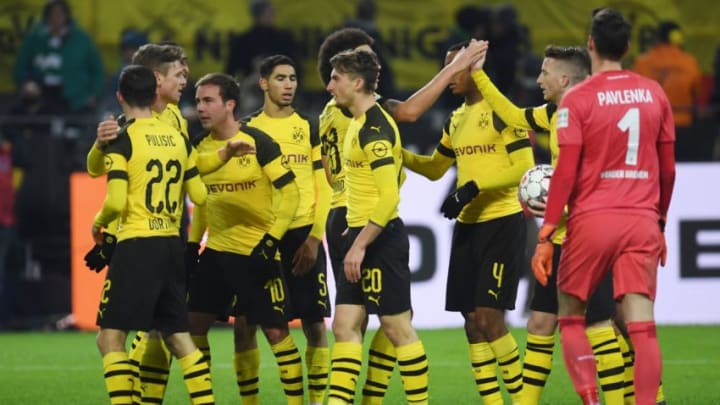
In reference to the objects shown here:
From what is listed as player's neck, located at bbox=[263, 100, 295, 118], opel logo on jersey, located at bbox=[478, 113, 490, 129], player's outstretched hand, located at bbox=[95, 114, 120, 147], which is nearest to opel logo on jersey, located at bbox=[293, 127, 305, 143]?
player's neck, located at bbox=[263, 100, 295, 118]

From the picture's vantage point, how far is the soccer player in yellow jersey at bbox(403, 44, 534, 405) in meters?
9.03

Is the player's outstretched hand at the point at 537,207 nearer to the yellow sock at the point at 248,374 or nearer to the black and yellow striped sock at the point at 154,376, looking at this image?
the yellow sock at the point at 248,374

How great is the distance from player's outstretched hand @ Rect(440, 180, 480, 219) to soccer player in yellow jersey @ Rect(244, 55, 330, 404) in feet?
2.69

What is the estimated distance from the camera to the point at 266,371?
12016mm

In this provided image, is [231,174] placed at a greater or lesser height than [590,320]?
greater

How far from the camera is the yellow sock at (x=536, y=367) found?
866cm

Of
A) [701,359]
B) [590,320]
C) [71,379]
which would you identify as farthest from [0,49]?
[590,320]

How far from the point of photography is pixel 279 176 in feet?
28.8

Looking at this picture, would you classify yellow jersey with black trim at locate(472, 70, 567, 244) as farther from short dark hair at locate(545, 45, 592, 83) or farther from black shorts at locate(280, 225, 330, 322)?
black shorts at locate(280, 225, 330, 322)

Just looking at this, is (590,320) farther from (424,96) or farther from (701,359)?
(701,359)

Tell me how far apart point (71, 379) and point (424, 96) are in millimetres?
4420

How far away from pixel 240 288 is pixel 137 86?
1.46 metres

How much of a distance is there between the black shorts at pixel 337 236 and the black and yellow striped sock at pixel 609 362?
1573 mm

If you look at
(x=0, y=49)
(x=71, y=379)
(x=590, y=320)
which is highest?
(x=0, y=49)
